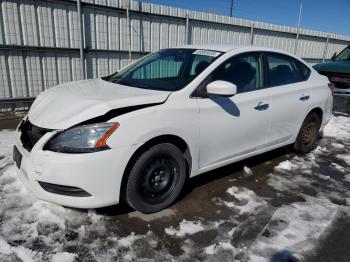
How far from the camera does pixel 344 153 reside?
5.39 metres

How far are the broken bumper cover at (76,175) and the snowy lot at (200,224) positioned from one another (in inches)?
12.6

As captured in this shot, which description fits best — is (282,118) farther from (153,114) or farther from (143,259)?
(143,259)

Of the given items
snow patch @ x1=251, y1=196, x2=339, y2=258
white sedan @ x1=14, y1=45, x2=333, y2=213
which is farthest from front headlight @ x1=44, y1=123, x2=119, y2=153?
snow patch @ x1=251, y1=196, x2=339, y2=258

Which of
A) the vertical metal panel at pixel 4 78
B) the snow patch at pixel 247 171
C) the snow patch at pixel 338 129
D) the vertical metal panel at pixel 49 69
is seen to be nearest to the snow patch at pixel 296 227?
the snow patch at pixel 247 171

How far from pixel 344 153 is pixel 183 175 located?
3570 millimetres

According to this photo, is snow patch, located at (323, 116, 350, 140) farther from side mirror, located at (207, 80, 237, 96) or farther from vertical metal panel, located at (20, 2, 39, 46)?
vertical metal panel, located at (20, 2, 39, 46)

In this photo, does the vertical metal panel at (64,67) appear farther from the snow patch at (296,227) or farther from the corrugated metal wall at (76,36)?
the snow patch at (296,227)

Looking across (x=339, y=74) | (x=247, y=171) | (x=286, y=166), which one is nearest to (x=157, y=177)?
(x=247, y=171)

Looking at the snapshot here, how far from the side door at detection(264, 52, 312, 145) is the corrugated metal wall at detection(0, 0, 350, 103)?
5.28 m

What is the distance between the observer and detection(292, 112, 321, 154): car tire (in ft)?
15.9

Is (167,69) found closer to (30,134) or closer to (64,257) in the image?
(30,134)

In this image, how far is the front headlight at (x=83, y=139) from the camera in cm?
262

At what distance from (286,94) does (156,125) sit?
88.3 inches

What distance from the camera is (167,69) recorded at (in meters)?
4.05
